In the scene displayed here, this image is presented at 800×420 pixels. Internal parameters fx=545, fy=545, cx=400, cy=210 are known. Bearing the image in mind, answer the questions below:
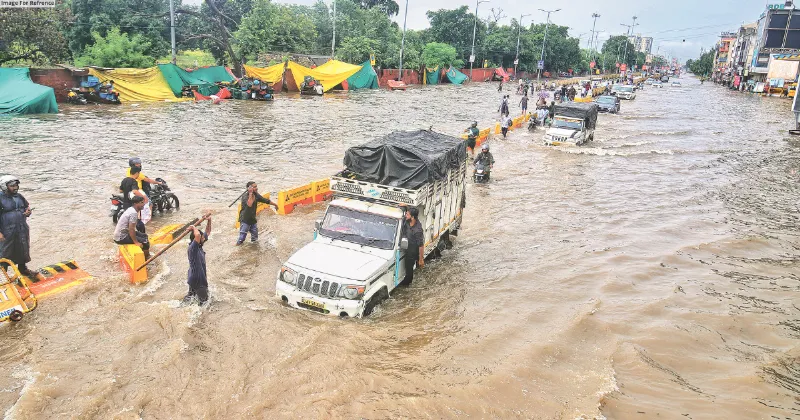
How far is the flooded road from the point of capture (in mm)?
6652

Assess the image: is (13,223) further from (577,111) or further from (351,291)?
(577,111)

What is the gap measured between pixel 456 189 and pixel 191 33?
4967 cm

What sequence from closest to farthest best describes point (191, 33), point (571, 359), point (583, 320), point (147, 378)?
point (147, 378) → point (571, 359) → point (583, 320) → point (191, 33)

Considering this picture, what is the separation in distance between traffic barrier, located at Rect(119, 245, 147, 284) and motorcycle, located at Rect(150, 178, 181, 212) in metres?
→ 3.61

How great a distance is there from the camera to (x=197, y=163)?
18.8 meters

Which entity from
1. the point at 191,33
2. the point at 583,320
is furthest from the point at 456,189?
the point at 191,33

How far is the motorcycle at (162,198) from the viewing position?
12953 mm

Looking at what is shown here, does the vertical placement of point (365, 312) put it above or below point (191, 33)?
below

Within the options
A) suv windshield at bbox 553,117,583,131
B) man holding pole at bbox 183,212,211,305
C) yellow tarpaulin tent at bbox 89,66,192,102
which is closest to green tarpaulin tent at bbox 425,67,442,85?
yellow tarpaulin tent at bbox 89,66,192,102

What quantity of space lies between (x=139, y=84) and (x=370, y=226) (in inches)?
1198

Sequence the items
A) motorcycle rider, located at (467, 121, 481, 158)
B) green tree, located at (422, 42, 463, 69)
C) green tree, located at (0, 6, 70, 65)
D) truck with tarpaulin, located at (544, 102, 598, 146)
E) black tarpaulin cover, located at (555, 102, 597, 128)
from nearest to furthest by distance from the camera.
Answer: motorcycle rider, located at (467, 121, 481, 158)
truck with tarpaulin, located at (544, 102, 598, 146)
black tarpaulin cover, located at (555, 102, 597, 128)
green tree, located at (0, 6, 70, 65)
green tree, located at (422, 42, 463, 69)

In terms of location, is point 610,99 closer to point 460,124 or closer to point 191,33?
point 460,124

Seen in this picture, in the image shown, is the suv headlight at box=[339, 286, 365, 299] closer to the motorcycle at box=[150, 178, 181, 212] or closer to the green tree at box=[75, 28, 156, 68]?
the motorcycle at box=[150, 178, 181, 212]

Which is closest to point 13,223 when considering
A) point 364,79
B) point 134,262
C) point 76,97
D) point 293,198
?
point 134,262
